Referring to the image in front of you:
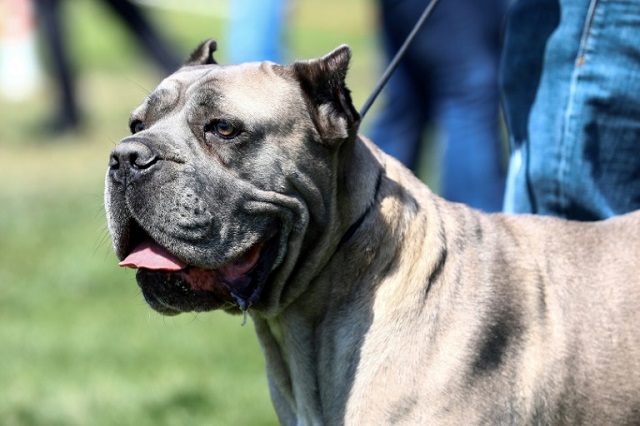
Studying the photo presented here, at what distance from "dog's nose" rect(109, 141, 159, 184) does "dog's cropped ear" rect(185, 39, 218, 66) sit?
2.45ft

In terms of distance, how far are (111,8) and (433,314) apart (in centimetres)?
1093

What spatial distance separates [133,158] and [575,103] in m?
1.58

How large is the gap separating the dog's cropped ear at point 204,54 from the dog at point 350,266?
0.40 meters

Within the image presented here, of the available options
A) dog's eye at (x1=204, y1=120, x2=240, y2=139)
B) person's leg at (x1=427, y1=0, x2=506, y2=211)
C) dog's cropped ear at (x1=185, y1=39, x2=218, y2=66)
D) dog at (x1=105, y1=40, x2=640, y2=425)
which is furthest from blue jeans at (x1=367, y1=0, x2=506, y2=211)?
dog's eye at (x1=204, y1=120, x2=240, y2=139)

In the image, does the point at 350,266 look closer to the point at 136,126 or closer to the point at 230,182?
the point at 230,182

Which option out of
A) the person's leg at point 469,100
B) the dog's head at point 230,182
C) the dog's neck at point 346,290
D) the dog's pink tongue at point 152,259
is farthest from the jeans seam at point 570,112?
the person's leg at point 469,100

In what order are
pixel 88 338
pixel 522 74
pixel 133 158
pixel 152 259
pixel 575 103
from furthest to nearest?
pixel 88 338
pixel 522 74
pixel 575 103
pixel 152 259
pixel 133 158

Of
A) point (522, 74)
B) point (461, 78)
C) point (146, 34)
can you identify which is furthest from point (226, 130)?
point (146, 34)

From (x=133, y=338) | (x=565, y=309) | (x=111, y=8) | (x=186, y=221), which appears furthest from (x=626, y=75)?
(x=111, y=8)

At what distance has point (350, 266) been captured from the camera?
140 inches

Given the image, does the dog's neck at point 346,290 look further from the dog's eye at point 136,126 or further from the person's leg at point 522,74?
the person's leg at point 522,74

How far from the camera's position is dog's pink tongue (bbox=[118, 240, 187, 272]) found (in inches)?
135

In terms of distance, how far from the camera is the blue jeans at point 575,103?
3.93m

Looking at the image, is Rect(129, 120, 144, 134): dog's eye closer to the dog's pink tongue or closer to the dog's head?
the dog's head
